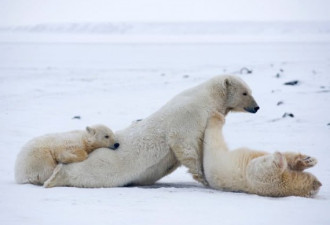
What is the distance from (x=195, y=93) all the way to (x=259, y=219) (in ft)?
7.87

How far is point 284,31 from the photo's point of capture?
105438 millimetres

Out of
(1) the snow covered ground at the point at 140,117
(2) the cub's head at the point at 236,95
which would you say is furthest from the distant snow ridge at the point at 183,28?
(2) the cub's head at the point at 236,95

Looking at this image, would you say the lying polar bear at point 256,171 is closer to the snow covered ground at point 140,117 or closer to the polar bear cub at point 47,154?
the snow covered ground at point 140,117

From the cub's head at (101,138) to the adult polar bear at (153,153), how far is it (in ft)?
0.26

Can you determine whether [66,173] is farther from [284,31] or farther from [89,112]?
[284,31]

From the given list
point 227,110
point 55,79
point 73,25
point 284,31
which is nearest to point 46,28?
point 73,25

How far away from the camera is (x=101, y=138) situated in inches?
271

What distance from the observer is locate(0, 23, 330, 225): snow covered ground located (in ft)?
16.6

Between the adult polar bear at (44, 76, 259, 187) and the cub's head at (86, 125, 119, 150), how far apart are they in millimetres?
80

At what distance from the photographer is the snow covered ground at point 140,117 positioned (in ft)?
16.6

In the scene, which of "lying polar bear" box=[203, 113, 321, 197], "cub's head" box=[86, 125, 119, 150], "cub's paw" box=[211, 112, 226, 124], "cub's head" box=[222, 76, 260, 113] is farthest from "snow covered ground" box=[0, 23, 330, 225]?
"cub's head" box=[222, 76, 260, 113]

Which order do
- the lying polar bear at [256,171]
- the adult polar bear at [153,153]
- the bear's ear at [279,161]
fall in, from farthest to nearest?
the adult polar bear at [153,153] < the lying polar bear at [256,171] < the bear's ear at [279,161]

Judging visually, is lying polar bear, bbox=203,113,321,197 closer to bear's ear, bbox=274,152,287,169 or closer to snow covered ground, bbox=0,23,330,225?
bear's ear, bbox=274,152,287,169

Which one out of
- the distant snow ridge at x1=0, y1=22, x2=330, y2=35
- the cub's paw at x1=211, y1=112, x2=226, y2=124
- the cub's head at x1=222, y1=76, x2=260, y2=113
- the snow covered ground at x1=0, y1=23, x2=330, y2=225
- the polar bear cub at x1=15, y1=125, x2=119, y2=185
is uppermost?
the cub's head at x1=222, y1=76, x2=260, y2=113
